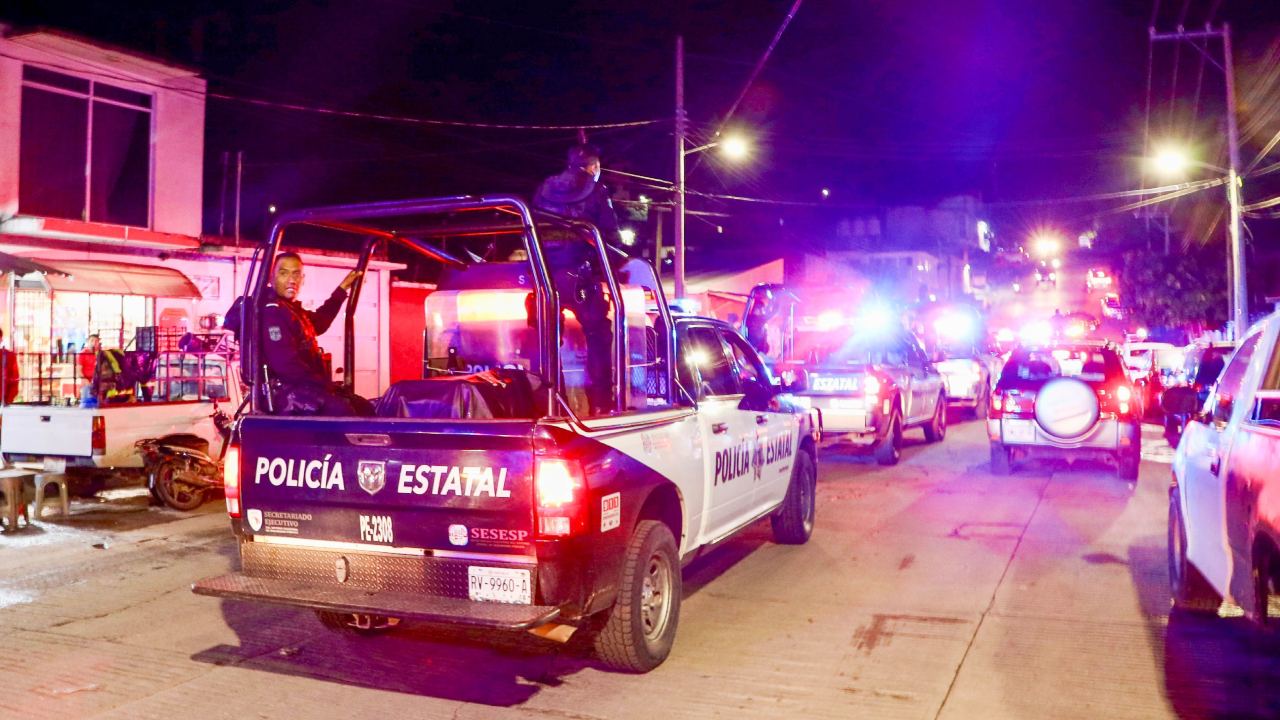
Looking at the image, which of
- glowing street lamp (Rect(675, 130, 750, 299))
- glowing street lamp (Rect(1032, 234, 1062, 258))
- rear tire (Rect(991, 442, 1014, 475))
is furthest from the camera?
glowing street lamp (Rect(1032, 234, 1062, 258))

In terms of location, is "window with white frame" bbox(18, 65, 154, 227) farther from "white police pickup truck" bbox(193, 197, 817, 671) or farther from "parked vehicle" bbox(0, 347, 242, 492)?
"white police pickup truck" bbox(193, 197, 817, 671)

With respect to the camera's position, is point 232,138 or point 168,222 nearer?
point 168,222

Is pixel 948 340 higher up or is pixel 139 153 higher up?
pixel 139 153

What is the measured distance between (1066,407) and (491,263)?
7.53 m

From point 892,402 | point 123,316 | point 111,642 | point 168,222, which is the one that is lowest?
point 111,642

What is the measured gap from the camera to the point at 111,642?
585cm

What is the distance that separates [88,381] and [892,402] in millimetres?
11788

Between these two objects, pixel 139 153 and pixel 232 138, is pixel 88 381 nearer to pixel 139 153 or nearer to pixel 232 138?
pixel 139 153

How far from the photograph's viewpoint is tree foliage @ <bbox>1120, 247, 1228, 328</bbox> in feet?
123

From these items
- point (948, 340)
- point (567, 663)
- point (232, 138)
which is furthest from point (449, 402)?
point (232, 138)

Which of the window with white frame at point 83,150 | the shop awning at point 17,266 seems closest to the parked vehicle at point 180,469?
the shop awning at point 17,266

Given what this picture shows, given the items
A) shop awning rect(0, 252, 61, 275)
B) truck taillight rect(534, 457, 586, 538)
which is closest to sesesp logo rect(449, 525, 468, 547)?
truck taillight rect(534, 457, 586, 538)

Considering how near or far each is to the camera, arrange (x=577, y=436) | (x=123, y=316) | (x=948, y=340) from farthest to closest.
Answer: (x=948, y=340)
(x=123, y=316)
(x=577, y=436)

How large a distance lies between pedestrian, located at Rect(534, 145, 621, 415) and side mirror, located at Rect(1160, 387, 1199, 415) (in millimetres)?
3425
